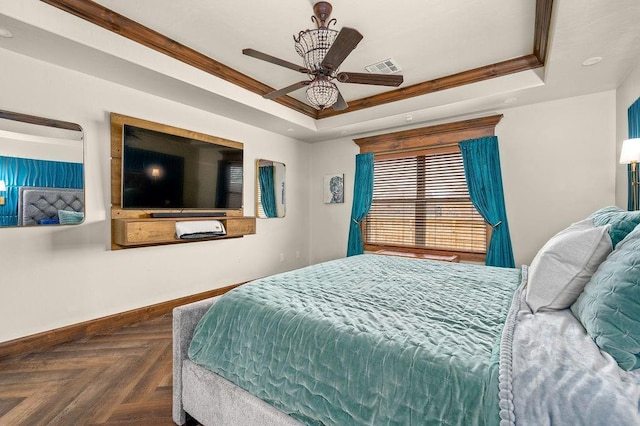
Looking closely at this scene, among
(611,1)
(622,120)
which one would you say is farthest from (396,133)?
(611,1)

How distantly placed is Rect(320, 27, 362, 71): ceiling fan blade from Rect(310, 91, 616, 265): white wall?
2664 millimetres

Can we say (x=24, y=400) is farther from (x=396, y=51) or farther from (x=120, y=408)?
(x=396, y=51)

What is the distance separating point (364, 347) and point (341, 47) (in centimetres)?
174

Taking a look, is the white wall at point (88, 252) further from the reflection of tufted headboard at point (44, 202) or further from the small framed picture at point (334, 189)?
the small framed picture at point (334, 189)

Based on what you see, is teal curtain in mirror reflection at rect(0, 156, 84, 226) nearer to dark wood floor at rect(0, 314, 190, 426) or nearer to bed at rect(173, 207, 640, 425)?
dark wood floor at rect(0, 314, 190, 426)

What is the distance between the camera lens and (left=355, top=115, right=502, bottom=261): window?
3.96 meters

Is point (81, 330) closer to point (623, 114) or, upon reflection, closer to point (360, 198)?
point (360, 198)

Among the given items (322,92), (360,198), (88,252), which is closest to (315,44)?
(322,92)

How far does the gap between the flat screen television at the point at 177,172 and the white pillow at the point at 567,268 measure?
3.27m

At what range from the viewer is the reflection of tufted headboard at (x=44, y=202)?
2428 millimetres

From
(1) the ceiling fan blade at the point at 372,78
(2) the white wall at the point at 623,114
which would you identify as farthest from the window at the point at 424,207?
(1) the ceiling fan blade at the point at 372,78

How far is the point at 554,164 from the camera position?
3.43m

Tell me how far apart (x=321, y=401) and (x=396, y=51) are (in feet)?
9.60

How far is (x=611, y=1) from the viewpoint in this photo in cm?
182
